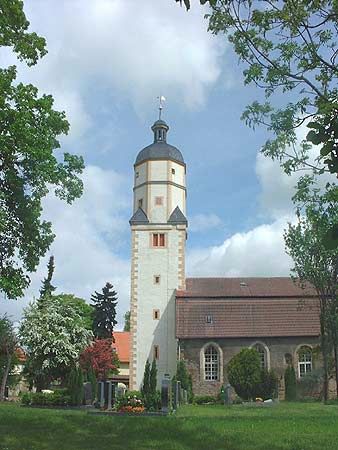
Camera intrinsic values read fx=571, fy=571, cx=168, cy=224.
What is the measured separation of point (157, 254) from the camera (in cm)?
4294

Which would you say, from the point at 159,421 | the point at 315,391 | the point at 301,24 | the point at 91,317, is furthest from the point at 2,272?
the point at 91,317

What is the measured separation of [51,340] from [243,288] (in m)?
14.8

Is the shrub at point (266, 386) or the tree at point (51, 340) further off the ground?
the tree at point (51, 340)

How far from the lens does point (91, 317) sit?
2135 inches

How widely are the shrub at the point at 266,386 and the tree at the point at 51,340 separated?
14299 mm

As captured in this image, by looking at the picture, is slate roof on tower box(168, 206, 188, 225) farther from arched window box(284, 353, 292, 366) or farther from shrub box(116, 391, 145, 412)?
shrub box(116, 391, 145, 412)

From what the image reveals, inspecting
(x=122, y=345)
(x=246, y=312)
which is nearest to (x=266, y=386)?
(x=246, y=312)

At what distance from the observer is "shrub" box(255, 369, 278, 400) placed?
3450 centimetres

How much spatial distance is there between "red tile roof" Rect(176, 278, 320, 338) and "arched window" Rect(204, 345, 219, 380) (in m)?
1.17

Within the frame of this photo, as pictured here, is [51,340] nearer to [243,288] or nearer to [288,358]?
[243,288]

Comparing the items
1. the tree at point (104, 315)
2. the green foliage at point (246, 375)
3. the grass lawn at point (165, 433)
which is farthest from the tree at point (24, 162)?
the tree at point (104, 315)

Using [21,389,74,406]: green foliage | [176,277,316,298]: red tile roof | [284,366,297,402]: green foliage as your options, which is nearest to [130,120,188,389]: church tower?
[176,277,316,298]: red tile roof

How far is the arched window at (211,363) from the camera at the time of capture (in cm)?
3891

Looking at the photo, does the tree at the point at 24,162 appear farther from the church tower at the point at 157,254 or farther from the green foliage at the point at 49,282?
the green foliage at the point at 49,282
